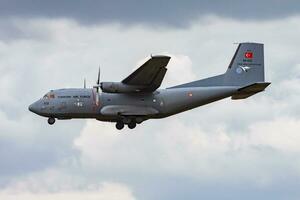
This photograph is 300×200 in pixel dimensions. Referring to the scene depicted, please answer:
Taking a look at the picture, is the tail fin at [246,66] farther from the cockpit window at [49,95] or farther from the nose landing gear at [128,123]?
the cockpit window at [49,95]

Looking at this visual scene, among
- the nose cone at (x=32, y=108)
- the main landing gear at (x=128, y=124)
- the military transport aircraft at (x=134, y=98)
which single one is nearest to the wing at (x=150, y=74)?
the military transport aircraft at (x=134, y=98)

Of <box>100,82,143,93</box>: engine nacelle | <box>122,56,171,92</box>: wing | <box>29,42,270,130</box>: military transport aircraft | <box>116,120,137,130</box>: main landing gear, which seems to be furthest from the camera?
<box>116,120,137,130</box>: main landing gear

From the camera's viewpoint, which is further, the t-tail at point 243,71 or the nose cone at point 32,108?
Result: the t-tail at point 243,71

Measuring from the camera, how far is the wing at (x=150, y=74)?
54638 millimetres

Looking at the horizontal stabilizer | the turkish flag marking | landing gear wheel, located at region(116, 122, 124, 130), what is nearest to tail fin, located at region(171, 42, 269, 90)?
the turkish flag marking

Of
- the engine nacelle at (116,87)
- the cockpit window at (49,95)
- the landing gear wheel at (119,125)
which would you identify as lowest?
the landing gear wheel at (119,125)

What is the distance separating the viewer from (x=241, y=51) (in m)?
63.2

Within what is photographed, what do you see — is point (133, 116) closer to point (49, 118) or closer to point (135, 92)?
point (135, 92)

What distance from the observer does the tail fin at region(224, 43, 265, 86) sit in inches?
2450

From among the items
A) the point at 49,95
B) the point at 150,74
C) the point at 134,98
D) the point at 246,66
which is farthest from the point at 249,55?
the point at 49,95

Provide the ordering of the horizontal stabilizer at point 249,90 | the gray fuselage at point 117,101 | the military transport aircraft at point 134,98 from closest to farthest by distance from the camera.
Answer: the military transport aircraft at point 134,98, the gray fuselage at point 117,101, the horizontal stabilizer at point 249,90

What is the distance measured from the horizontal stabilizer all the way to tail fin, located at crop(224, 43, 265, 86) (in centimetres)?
145

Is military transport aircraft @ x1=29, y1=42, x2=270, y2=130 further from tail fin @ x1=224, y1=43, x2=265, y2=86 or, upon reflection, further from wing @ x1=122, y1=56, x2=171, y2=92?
tail fin @ x1=224, y1=43, x2=265, y2=86

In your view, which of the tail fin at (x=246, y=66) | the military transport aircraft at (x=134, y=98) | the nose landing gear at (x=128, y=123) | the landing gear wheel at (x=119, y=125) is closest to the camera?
the military transport aircraft at (x=134, y=98)
